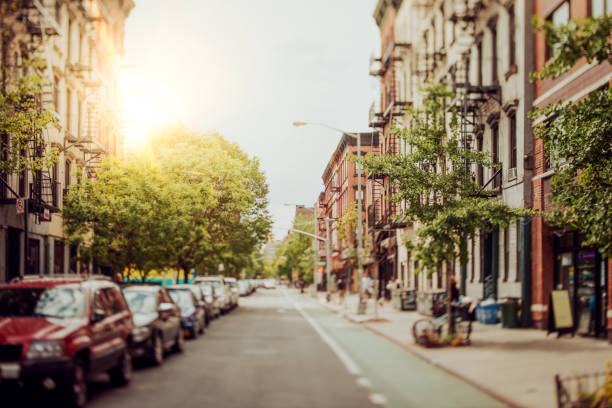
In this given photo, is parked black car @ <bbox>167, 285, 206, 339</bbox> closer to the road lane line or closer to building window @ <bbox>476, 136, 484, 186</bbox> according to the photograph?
the road lane line

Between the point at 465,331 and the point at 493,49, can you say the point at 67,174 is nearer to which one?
the point at 493,49

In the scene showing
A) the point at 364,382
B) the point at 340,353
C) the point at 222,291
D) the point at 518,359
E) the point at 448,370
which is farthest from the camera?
the point at 222,291

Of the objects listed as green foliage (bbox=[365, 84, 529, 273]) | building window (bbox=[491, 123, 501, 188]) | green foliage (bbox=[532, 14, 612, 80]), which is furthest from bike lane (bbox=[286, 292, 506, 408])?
building window (bbox=[491, 123, 501, 188])

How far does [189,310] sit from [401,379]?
10.0 m

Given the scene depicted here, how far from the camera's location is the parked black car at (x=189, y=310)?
2191cm

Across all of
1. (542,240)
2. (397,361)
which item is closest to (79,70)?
(542,240)

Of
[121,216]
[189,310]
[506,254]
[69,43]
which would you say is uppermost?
[69,43]

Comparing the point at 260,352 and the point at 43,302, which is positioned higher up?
the point at 43,302

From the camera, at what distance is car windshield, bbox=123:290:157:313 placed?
54.3 feet

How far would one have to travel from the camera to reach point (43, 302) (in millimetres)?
11766

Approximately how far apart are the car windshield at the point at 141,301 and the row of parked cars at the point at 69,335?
2.10 ft

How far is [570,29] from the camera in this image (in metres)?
9.95

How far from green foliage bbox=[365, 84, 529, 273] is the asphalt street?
2826 millimetres

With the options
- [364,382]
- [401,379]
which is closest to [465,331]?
[401,379]
